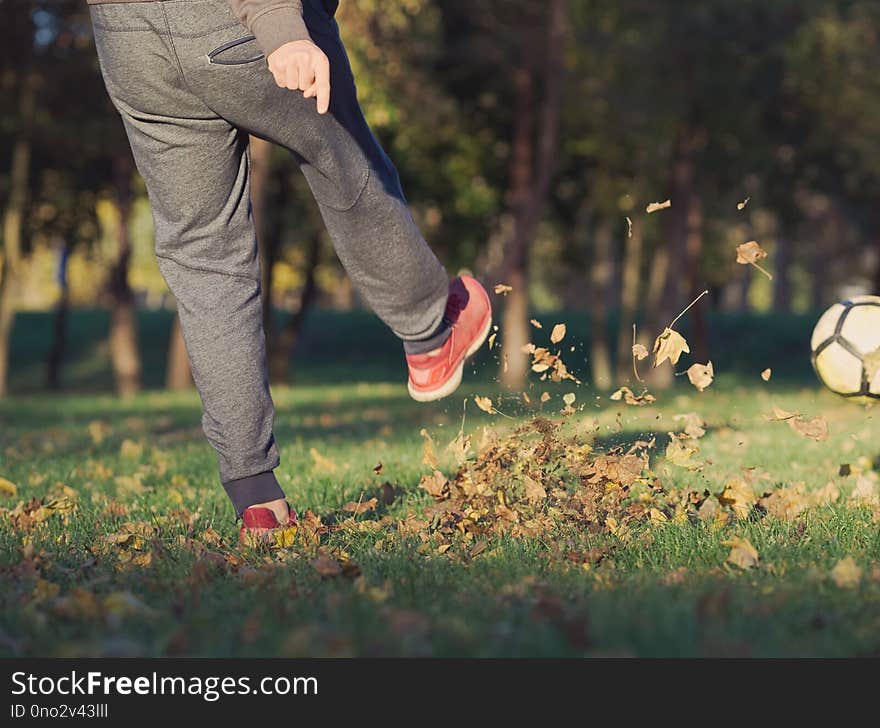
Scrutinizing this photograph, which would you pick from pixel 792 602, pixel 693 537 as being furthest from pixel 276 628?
pixel 693 537

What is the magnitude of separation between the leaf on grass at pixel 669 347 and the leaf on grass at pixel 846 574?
1.08m

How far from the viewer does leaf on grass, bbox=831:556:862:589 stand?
2.93 m

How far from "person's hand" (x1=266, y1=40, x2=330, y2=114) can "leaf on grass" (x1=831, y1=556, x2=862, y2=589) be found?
177 cm

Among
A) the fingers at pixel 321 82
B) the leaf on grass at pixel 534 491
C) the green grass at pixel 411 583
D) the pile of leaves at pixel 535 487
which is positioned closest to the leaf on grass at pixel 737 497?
the green grass at pixel 411 583

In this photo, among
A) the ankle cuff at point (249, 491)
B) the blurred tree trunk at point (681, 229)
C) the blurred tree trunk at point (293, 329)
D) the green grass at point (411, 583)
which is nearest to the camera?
the green grass at point (411, 583)

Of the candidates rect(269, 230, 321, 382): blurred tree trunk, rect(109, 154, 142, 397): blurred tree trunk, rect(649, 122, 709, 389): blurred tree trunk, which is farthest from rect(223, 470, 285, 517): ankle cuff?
rect(269, 230, 321, 382): blurred tree trunk

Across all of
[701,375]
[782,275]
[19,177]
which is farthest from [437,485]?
[782,275]

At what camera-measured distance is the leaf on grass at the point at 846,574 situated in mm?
2930

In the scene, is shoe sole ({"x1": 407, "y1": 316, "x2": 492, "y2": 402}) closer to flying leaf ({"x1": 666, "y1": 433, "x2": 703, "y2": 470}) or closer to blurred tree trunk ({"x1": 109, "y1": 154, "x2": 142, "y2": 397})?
flying leaf ({"x1": 666, "y1": 433, "x2": 703, "y2": 470})

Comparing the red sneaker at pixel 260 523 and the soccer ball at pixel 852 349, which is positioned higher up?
the soccer ball at pixel 852 349

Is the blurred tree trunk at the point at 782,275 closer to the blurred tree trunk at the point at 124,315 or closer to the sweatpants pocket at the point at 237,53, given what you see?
the blurred tree trunk at the point at 124,315

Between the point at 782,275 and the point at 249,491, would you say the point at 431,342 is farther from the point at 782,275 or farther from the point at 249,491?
the point at 782,275

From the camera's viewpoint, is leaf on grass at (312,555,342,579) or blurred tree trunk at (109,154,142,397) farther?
blurred tree trunk at (109,154,142,397)

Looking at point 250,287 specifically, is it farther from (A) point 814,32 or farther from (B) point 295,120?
(A) point 814,32
